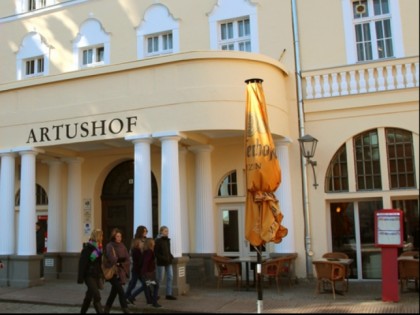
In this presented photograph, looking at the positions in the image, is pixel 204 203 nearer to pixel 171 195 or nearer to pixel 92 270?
pixel 171 195

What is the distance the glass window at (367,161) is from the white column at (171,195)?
4619 mm

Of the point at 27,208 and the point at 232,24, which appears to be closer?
the point at 27,208

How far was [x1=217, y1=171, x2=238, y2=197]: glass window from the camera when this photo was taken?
15359mm

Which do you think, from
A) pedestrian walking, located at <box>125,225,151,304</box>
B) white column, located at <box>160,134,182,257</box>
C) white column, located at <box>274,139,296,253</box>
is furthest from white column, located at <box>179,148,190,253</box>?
pedestrian walking, located at <box>125,225,151,304</box>

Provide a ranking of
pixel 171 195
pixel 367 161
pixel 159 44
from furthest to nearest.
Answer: pixel 159 44 < pixel 367 161 < pixel 171 195

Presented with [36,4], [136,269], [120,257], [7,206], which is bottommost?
[136,269]

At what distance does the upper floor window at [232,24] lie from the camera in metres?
15.5

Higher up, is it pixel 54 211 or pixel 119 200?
pixel 119 200

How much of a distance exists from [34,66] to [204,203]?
317 inches

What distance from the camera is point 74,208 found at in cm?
1655

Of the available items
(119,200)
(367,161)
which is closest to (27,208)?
(119,200)

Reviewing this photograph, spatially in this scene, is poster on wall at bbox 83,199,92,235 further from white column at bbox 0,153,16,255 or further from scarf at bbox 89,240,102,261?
scarf at bbox 89,240,102,261

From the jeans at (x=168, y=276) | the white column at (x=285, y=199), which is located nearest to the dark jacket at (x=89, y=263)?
the jeans at (x=168, y=276)

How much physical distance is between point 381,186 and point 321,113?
239cm
